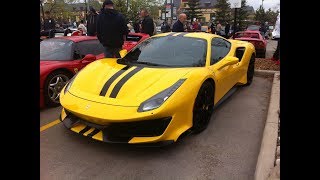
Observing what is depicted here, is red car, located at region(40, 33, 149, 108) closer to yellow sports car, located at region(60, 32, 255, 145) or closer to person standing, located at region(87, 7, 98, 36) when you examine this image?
yellow sports car, located at region(60, 32, 255, 145)

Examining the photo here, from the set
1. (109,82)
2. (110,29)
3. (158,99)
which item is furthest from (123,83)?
(110,29)

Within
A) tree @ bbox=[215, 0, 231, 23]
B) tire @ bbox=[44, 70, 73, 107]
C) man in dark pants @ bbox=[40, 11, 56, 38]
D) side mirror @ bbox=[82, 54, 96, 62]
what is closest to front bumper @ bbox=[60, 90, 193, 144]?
tire @ bbox=[44, 70, 73, 107]

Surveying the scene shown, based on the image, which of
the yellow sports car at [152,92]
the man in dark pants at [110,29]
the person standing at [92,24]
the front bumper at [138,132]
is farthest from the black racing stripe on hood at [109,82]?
the person standing at [92,24]

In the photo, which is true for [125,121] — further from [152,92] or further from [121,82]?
[121,82]

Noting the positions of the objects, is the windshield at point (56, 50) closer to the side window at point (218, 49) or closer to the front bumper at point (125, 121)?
the front bumper at point (125, 121)

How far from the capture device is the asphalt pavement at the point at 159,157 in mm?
2924

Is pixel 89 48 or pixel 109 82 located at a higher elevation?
pixel 89 48

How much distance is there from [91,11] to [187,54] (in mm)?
4426

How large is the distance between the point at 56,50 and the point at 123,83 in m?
2.30

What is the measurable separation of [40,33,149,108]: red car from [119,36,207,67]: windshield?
3.32 ft

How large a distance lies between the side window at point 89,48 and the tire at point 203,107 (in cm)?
253

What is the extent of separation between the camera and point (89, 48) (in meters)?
5.67

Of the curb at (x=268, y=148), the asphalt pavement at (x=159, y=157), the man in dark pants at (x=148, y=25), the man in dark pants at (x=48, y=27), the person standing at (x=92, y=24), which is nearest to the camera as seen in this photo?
the curb at (x=268, y=148)
